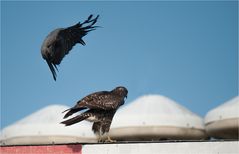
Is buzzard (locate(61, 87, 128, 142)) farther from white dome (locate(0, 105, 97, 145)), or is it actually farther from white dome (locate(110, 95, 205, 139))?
white dome (locate(110, 95, 205, 139))

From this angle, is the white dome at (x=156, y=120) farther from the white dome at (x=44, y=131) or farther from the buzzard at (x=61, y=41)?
the buzzard at (x=61, y=41)

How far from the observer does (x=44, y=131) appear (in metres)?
30.9

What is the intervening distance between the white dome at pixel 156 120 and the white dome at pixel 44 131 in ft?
6.22

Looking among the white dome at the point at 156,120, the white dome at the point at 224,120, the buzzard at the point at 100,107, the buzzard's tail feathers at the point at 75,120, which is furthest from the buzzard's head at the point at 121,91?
the white dome at the point at 156,120

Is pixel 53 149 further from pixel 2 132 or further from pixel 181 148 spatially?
pixel 2 132

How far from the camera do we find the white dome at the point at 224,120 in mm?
29208

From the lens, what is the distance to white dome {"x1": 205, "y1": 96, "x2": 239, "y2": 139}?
95.8 feet

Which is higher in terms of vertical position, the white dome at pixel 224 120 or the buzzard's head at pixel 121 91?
the white dome at pixel 224 120

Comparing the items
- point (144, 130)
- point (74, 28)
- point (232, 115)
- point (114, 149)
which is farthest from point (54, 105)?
point (114, 149)

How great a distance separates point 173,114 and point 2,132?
9.22 meters

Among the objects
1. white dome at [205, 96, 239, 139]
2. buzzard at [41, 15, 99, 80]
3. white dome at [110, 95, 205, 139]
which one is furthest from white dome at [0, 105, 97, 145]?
buzzard at [41, 15, 99, 80]

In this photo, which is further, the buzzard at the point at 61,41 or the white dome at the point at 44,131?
the white dome at the point at 44,131

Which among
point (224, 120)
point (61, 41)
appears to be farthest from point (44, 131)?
point (61, 41)

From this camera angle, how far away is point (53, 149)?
53.6 feet
